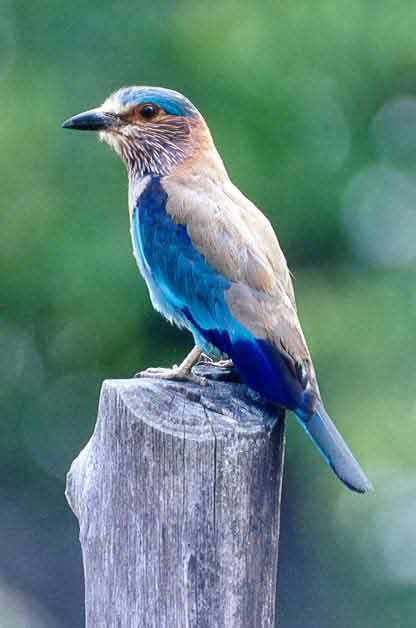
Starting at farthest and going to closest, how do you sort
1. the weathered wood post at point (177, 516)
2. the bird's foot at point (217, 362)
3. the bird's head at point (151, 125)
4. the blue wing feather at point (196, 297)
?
the bird's head at point (151, 125), the bird's foot at point (217, 362), the blue wing feather at point (196, 297), the weathered wood post at point (177, 516)

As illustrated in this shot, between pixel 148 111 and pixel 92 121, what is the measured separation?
0.24 metres

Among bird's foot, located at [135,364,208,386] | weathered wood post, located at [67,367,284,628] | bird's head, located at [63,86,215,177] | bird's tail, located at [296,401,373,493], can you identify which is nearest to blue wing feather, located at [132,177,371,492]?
bird's tail, located at [296,401,373,493]

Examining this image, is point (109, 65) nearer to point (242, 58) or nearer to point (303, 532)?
point (242, 58)

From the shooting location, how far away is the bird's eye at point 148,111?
4.95 metres

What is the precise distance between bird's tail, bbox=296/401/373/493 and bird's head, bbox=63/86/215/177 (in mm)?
1490

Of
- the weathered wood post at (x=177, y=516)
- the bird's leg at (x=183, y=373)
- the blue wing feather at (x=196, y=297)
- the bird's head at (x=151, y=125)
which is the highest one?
the bird's head at (x=151, y=125)

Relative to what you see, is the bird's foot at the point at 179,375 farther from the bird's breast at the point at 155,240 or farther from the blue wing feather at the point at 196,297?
the bird's breast at the point at 155,240

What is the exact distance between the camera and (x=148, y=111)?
499cm

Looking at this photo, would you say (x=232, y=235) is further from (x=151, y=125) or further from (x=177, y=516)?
(x=177, y=516)

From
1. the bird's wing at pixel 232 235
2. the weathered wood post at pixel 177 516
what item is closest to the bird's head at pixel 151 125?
the bird's wing at pixel 232 235

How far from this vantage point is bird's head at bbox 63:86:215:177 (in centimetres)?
Answer: 489

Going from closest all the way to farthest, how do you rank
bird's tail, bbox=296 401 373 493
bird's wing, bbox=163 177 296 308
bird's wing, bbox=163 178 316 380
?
bird's tail, bbox=296 401 373 493 → bird's wing, bbox=163 178 316 380 → bird's wing, bbox=163 177 296 308

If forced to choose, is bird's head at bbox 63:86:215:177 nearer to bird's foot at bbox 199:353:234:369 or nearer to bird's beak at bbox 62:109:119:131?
bird's beak at bbox 62:109:119:131

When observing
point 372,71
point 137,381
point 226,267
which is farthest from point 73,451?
point 137,381
